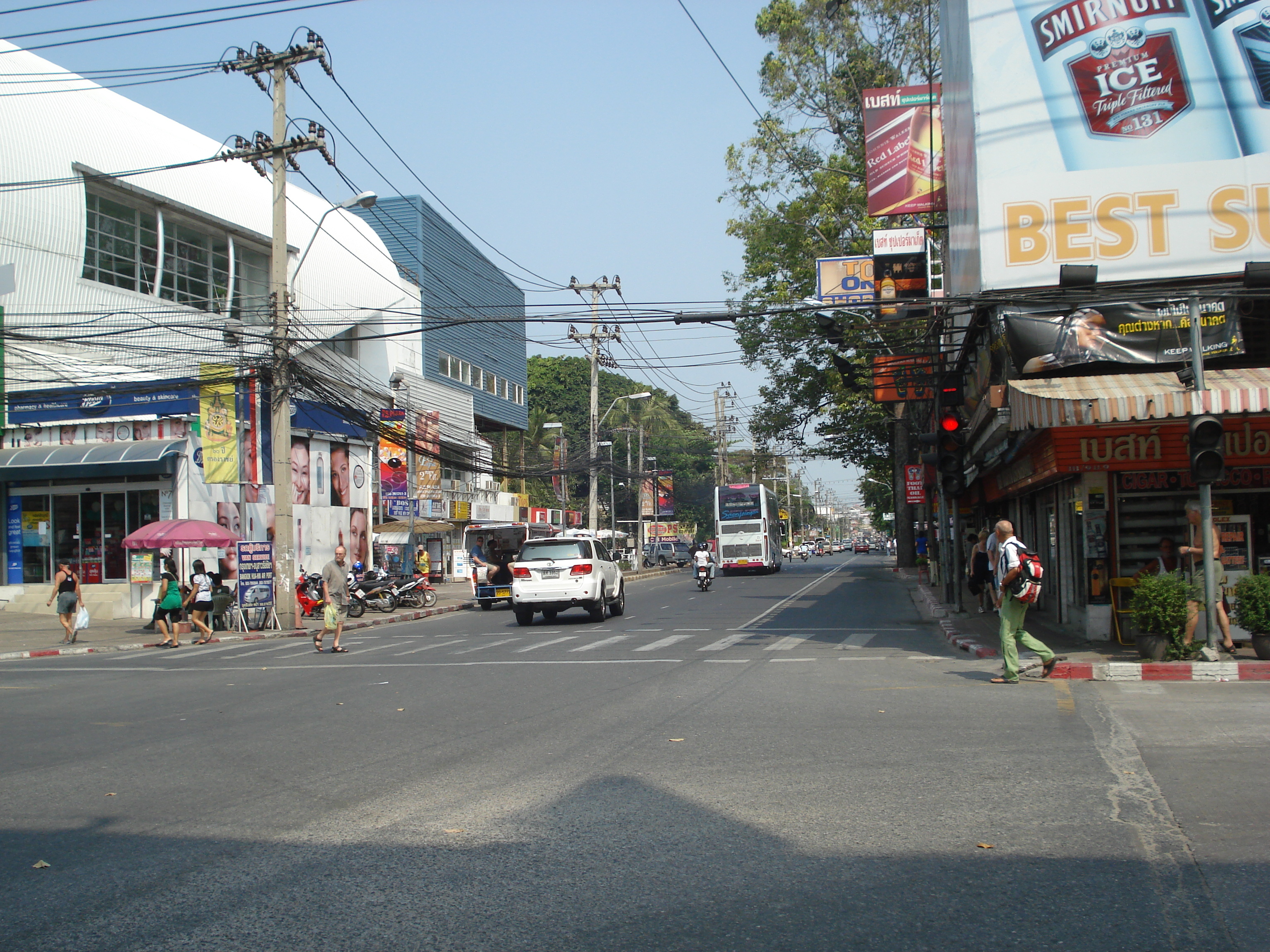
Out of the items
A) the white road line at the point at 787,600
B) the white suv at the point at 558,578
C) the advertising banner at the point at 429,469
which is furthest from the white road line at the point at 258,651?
the advertising banner at the point at 429,469

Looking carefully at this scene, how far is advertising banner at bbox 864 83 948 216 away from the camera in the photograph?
23312 mm

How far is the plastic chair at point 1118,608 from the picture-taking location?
600 inches

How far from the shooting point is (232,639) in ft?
73.7

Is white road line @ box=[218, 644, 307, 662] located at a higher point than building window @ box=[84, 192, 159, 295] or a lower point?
lower

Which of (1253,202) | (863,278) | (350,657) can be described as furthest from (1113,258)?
(350,657)

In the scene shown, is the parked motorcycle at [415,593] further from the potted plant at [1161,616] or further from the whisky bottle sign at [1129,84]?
the potted plant at [1161,616]

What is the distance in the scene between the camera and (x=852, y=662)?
14.6m

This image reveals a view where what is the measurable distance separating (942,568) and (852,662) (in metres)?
10.6

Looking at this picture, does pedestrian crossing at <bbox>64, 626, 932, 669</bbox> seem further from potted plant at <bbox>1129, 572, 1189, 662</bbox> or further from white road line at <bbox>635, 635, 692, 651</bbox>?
potted plant at <bbox>1129, 572, 1189, 662</bbox>

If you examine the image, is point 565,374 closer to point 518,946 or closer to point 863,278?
point 863,278

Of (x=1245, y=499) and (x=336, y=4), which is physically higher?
(x=336, y=4)

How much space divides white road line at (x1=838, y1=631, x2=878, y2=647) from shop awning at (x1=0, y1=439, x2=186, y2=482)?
18.7 meters

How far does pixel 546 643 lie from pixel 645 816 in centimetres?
1296

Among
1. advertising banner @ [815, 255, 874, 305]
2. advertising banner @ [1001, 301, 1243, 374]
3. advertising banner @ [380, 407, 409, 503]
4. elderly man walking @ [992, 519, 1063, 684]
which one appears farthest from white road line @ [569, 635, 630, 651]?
advertising banner @ [380, 407, 409, 503]
